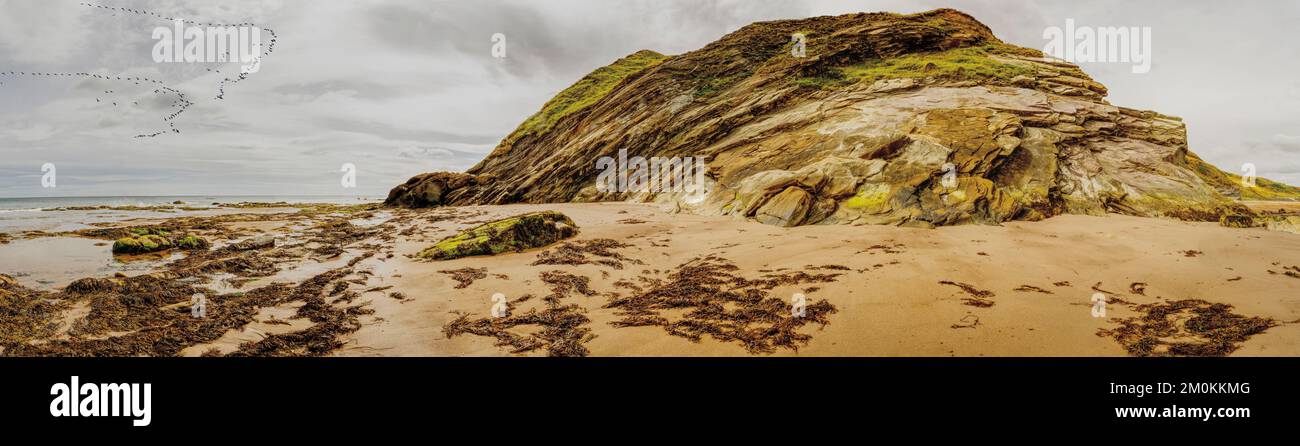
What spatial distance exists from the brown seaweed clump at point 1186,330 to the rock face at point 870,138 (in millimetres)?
5397

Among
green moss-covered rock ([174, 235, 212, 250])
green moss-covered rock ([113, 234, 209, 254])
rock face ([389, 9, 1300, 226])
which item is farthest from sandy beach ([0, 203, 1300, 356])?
rock face ([389, 9, 1300, 226])

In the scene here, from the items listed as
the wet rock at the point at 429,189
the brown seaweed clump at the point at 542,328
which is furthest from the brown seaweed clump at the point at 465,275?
the wet rock at the point at 429,189

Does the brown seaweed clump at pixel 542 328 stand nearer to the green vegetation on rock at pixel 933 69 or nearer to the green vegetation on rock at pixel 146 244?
the green vegetation on rock at pixel 146 244

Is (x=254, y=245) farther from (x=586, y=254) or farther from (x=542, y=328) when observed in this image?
(x=542, y=328)

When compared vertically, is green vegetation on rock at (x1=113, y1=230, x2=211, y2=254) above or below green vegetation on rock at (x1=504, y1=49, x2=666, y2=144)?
below

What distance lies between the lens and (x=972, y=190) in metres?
10.4

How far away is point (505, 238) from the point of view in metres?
8.34

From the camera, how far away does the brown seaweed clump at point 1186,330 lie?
343cm

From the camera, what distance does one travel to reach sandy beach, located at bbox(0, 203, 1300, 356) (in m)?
3.75

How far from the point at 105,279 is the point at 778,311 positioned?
27.4ft

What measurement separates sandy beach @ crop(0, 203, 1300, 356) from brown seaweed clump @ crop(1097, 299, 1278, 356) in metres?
0.02

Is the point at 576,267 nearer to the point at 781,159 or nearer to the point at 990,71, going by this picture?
the point at 781,159
